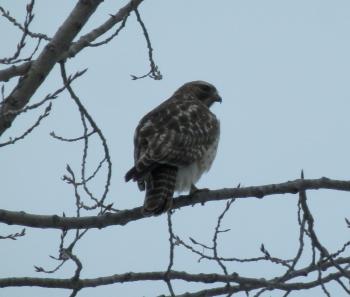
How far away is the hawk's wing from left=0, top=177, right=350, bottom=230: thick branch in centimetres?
88

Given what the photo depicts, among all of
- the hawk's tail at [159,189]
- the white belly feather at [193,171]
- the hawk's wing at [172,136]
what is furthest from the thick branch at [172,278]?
the white belly feather at [193,171]

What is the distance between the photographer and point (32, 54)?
412cm

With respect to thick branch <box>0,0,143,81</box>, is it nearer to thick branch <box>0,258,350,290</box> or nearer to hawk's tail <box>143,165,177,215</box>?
thick branch <box>0,258,350,290</box>

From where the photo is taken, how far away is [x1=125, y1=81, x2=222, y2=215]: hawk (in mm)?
5801

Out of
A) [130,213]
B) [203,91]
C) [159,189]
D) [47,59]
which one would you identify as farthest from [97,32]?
[203,91]

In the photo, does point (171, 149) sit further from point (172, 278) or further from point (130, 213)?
point (172, 278)

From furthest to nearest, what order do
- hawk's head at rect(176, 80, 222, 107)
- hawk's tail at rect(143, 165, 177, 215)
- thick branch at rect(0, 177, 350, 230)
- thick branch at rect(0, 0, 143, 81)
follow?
hawk's head at rect(176, 80, 222, 107), hawk's tail at rect(143, 165, 177, 215), thick branch at rect(0, 177, 350, 230), thick branch at rect(0, 0, 143, 81)

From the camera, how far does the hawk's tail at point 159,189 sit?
547cm

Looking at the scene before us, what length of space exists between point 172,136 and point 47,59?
310 cm

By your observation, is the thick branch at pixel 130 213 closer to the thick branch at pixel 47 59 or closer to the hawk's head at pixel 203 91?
the thick branch at pixel 47 59

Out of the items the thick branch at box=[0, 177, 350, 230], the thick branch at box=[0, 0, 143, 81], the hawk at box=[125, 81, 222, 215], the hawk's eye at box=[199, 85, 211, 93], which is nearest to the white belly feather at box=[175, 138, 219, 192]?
the hawk at box=[125, 81, 222, 215]

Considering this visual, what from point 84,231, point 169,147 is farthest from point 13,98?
point 169,147

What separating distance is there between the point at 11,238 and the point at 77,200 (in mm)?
521

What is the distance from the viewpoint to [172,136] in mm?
6562
